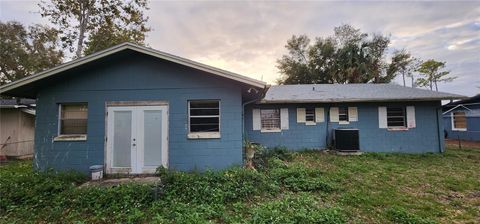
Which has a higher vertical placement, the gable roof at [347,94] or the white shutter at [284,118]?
the gable roof at [347,94]

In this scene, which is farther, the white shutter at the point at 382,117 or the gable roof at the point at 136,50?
the white shutter at the point at 382,117

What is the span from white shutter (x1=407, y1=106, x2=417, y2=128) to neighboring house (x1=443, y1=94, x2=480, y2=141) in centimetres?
567

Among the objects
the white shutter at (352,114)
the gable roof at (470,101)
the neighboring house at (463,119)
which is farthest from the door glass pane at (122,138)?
the gable roof at (470,101)

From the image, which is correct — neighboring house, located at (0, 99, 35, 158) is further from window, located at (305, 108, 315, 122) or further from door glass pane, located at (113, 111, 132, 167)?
window, located at (305, 108, 315, 122)

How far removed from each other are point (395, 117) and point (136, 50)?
12.3 m

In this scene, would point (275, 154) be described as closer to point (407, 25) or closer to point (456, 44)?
point (407, 25)

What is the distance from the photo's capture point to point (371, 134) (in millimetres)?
11266

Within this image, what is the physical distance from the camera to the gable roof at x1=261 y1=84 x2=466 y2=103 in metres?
10.8

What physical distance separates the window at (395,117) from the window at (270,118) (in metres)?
5.69

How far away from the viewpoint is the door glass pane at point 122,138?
6758mm

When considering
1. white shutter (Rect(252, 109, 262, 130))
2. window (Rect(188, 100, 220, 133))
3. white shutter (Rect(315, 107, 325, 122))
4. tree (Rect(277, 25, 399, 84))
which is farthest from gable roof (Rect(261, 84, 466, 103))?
tree (Rect(277, 25, 399, 84))

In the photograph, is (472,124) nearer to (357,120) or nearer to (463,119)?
(463,119)

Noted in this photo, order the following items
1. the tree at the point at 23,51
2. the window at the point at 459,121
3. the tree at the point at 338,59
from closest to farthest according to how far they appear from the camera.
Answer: the window at the point at 459,121 → the tree at the point at 23,51 → the tree at the point at 338,59

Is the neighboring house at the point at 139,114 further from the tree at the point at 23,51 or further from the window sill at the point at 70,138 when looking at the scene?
the tree at the point at 23,51
